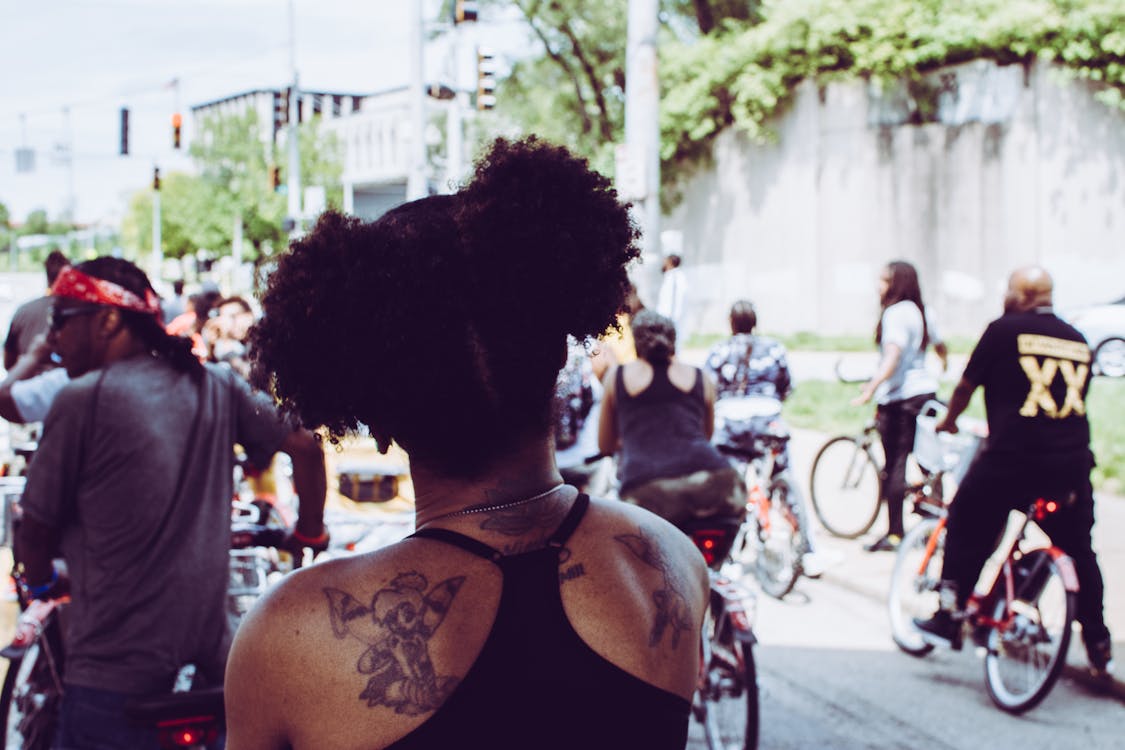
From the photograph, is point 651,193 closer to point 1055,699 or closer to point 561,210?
point 1055,699

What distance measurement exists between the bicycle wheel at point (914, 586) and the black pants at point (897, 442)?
238 cm

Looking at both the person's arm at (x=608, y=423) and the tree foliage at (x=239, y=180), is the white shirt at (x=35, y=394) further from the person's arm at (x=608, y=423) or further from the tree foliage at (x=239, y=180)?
the tree foliage at (x=239, y=180)

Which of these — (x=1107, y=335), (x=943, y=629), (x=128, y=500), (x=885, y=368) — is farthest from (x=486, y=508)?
(x=1107, y=335)

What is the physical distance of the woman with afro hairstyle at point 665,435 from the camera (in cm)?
586

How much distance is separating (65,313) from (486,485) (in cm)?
210

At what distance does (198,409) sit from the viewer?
3621mm

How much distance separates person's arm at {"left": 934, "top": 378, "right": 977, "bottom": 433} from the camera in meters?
6.52

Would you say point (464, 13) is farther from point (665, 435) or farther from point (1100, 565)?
point (665, 435)

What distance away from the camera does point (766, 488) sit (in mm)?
8867

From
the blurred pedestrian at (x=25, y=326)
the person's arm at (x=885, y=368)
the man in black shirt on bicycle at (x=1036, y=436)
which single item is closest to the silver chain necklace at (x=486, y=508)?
the man in black shirt on bicycle at (x=1036, y=436)

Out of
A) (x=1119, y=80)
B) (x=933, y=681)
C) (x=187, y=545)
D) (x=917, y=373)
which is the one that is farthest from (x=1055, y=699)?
(x=1119, y=80)

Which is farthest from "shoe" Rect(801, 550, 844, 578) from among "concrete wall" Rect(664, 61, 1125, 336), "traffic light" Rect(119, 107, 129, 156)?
"traffic light" Rect(119, 107, 129, 156)

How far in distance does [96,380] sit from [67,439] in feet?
0.53

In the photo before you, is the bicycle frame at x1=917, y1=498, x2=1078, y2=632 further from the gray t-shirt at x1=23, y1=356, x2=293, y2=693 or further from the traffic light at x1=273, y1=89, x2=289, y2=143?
the traffic light at x1=273, y1=89, x2=289, y2=143
